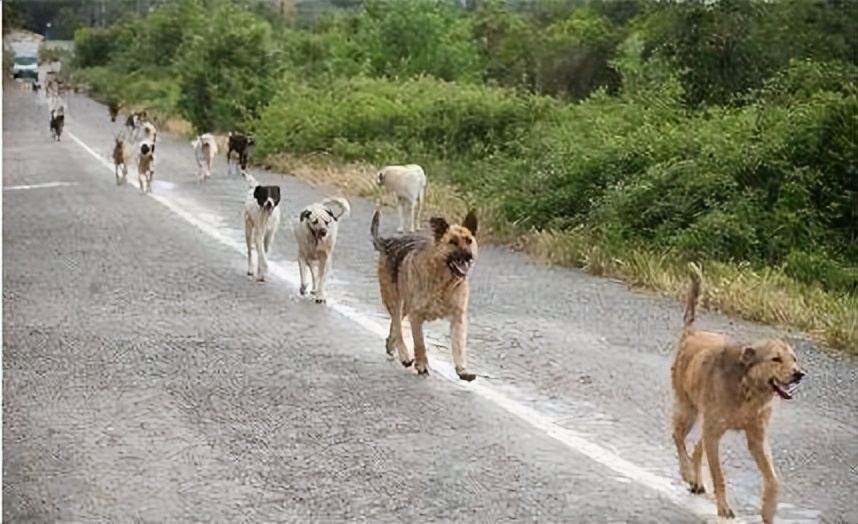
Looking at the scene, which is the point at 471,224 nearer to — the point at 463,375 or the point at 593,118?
the point at 463,375

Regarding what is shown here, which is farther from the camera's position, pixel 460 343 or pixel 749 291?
pixel 749 291

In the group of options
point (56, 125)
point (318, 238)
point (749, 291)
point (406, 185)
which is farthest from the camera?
point (56, 125)

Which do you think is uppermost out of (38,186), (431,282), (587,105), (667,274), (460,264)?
(587,105)

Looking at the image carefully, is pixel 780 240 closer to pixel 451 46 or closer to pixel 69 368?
pixel 69 368

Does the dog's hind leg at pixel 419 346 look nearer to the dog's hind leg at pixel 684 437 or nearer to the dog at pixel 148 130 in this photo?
the dog's hind leg at pixel 684 437

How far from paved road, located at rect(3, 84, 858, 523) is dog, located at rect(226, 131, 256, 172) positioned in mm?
2166

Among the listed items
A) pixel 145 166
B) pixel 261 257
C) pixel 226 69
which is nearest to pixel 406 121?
pixel 261 257

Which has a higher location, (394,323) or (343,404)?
(394,323)

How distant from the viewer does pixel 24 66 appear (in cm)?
953

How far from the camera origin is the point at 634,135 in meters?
8.79

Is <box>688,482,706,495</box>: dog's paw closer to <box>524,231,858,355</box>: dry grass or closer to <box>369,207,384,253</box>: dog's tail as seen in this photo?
<box>524,231,858,355</box>: dry grass

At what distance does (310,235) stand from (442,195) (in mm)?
981

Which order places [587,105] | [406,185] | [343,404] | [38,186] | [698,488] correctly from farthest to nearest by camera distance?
1. [38,186]
2. [587,105]
3. [406,185]
4. [343,404]
5. [698,488]

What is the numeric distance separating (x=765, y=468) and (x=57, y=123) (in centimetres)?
1378
